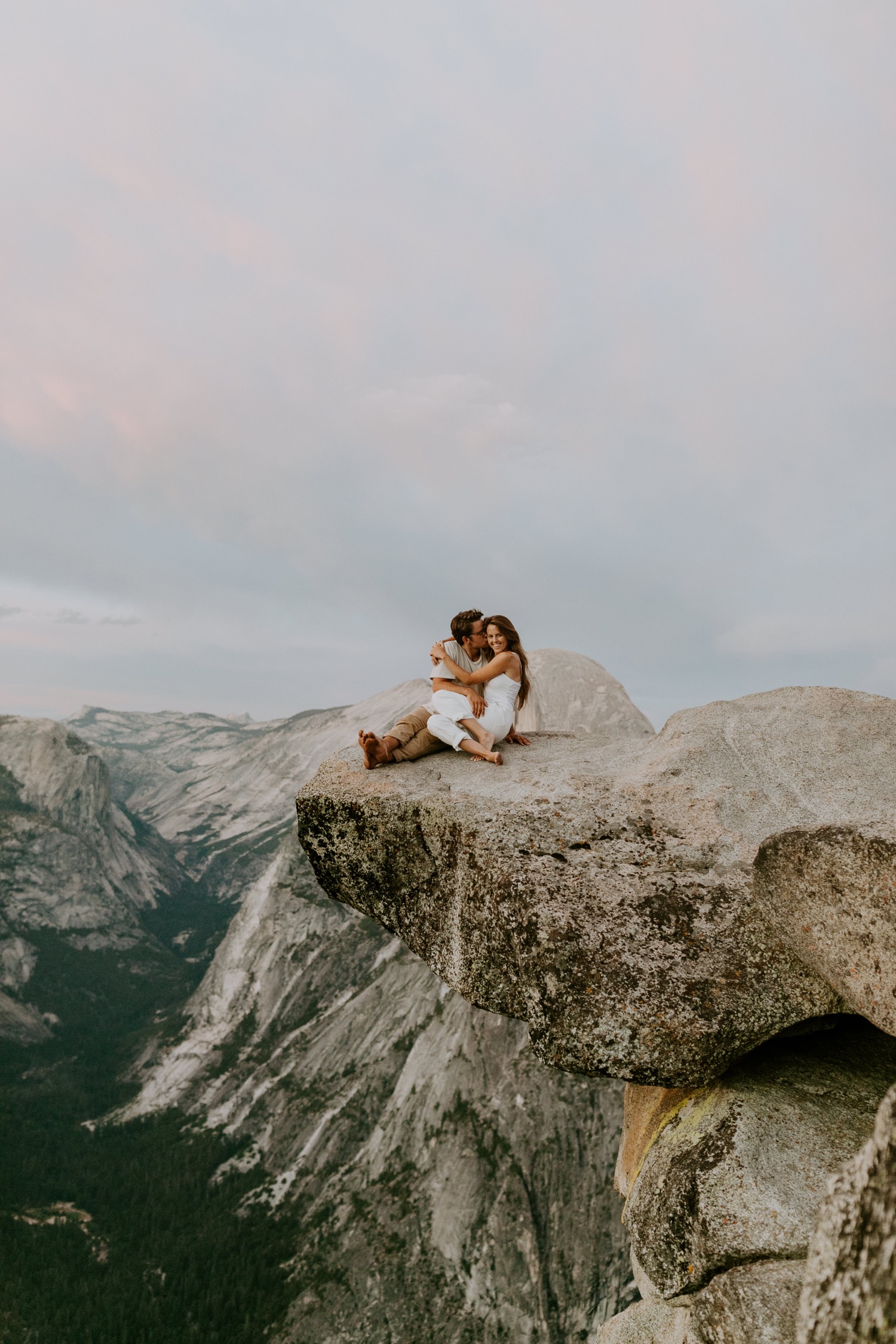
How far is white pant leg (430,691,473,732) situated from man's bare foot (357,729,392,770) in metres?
0.88

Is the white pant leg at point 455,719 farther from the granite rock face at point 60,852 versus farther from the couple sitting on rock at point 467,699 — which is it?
the granite rock face at point 60,852

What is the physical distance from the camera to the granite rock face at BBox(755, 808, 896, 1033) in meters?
5.80

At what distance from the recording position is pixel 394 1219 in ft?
174

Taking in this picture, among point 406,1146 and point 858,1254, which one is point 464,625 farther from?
point 406,1146

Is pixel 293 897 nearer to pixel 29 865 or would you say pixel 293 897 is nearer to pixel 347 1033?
pixel 347 1033

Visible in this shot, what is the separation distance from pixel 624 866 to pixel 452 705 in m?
3.96

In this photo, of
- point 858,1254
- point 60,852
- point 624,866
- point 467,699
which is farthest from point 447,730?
point 60,852

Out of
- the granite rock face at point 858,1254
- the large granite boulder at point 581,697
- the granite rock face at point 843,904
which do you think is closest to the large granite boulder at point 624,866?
the granite rock face at point 843,904

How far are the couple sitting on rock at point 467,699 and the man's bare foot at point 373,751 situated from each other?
10 mm

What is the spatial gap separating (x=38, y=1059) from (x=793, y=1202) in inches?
6765

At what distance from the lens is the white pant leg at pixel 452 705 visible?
33.9 ft

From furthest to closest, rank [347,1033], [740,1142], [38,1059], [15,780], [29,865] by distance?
[15,780], [29,865], [38,1059], [347,1033], [740,1142]

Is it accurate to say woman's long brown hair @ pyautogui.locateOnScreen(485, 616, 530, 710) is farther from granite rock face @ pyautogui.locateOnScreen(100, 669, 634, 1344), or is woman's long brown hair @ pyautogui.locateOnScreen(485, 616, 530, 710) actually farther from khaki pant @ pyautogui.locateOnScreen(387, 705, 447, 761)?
granite rock face @ pyautogui.locateOnScreen(100, 669, 634, 1344)

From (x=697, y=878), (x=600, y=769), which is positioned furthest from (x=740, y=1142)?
(x=600, y=769)
